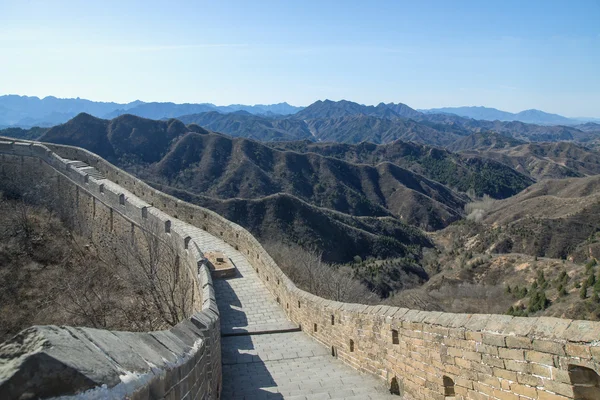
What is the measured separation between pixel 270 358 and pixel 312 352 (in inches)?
29.6

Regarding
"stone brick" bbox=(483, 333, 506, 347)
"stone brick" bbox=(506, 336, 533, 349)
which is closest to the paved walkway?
"stone brick" bbox=(483, 333, 506, 347)

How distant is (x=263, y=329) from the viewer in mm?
9641

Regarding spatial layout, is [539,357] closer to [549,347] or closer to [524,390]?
[549,347]

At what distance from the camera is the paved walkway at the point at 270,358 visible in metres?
5.93

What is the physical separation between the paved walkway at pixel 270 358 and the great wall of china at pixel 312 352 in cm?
4

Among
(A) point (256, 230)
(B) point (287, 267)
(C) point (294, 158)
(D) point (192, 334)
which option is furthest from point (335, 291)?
(C) point (294, 158)

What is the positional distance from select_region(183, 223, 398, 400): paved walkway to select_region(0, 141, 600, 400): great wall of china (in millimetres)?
39

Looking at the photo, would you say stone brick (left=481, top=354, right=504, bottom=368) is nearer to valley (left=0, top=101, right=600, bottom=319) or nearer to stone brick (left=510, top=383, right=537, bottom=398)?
stone brick (left=510, top=383, right=537, bottom=398)

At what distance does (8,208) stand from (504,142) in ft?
582

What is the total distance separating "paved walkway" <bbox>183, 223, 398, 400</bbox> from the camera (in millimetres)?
5930

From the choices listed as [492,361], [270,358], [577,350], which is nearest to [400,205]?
[270,358]

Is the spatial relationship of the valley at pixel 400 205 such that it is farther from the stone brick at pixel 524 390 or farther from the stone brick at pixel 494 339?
the stone brick at pixel 524 390

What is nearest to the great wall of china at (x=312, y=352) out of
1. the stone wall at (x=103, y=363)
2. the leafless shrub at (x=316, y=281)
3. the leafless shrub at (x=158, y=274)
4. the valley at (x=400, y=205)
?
the stone wall at (x=103, y=363)

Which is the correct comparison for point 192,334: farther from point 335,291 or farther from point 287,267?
point 287,267
